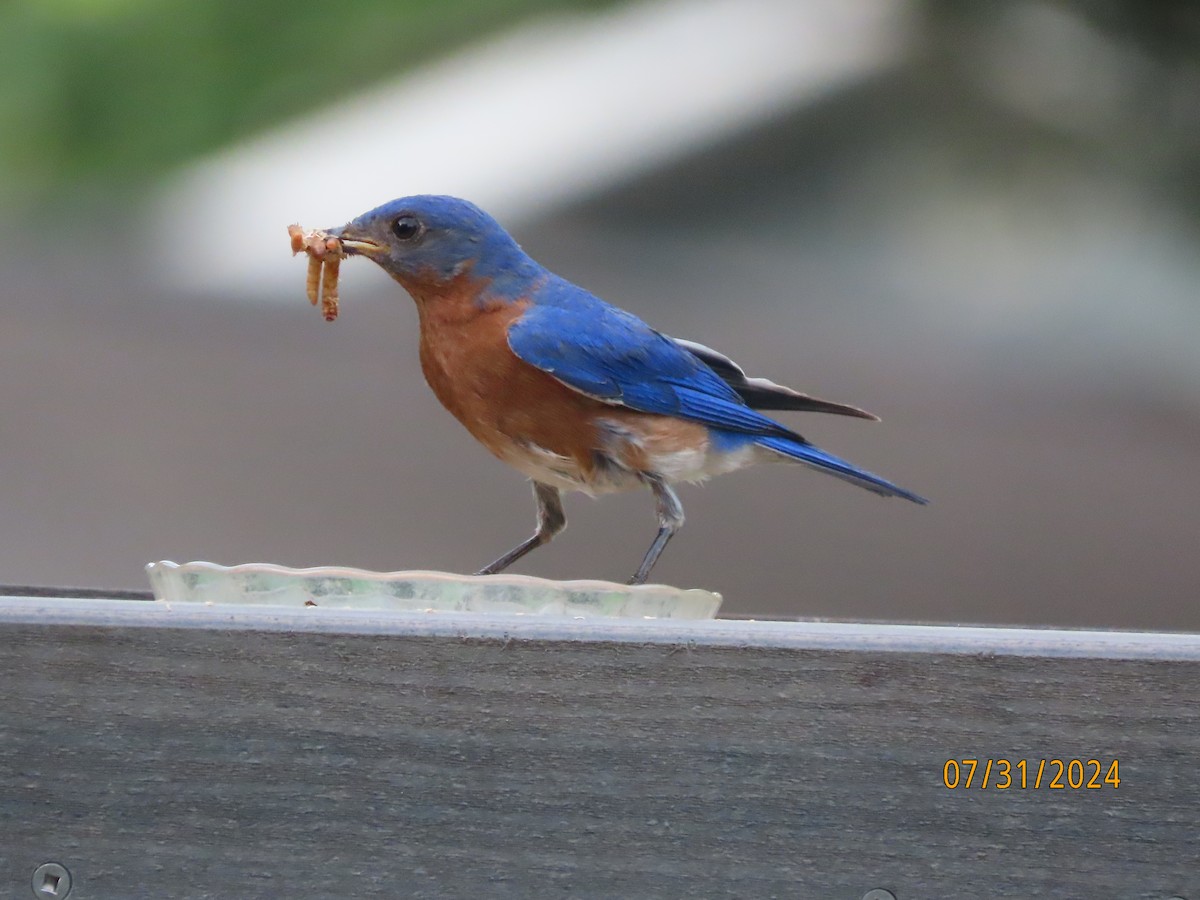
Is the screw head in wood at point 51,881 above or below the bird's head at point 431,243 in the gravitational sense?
below

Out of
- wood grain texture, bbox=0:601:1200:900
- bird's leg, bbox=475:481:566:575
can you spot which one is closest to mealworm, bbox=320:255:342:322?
bird's leg, bbox=475:481:566:575

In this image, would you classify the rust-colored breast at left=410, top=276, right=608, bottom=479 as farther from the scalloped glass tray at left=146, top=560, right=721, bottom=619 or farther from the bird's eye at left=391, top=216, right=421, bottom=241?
the scalloped glass tray at left=146, top=560, right=721, bottom=619

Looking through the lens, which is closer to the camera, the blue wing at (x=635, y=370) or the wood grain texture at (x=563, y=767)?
the wood grain texture at (x=563, y=767)

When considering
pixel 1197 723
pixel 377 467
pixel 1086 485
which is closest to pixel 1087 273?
pixel 1086 485

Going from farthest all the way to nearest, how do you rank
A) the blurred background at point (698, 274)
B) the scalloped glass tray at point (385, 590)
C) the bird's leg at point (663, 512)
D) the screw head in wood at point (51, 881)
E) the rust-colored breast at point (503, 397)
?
the blurred background at point (698, 274)
the bird's leg at point (663, 512)
the rust-colored breast at point (503, 397)
the scalloped glass tray at point (385, 590)
the screw head in wood at point (51, 881)

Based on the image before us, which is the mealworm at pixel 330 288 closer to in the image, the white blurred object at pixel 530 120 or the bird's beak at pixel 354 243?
the bird's beak at pixel 354 243

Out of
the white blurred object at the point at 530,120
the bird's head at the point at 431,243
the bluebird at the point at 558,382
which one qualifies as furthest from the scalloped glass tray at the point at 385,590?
the white blurred object at the point at 530,120

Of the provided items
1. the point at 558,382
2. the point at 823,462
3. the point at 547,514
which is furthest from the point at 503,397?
the point at 823,462
